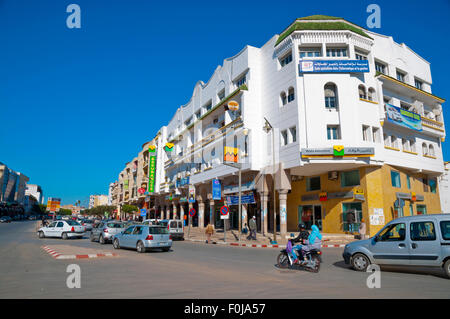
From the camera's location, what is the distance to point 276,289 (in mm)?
6730

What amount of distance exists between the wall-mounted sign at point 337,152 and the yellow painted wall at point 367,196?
2.23 meters

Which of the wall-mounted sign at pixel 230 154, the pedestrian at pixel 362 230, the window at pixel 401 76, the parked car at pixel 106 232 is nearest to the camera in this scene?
the parked car at pixel 106 232

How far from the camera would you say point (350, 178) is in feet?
85.6

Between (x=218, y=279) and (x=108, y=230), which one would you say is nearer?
(x=218, y=279)

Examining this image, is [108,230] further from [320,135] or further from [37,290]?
[320,135]

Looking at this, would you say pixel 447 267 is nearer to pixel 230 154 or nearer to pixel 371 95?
pixel 230 154

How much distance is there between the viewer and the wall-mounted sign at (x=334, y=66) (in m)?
24.5

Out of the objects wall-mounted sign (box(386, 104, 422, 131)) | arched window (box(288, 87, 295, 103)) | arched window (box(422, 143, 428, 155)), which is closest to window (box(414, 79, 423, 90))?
wall-mounted sign (box(386, 104, 422, 131))

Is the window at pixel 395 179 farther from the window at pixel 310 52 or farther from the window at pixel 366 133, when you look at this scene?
the window at pixel 310 52

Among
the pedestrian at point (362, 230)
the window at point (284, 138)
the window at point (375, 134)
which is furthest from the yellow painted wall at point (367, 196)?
the window at point (284, 138)

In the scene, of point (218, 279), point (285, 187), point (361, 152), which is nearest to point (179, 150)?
point (285, 187)

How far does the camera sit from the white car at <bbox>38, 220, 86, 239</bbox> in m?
23.8

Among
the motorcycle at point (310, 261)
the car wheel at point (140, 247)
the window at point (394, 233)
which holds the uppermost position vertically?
the window at point (394, 233)
